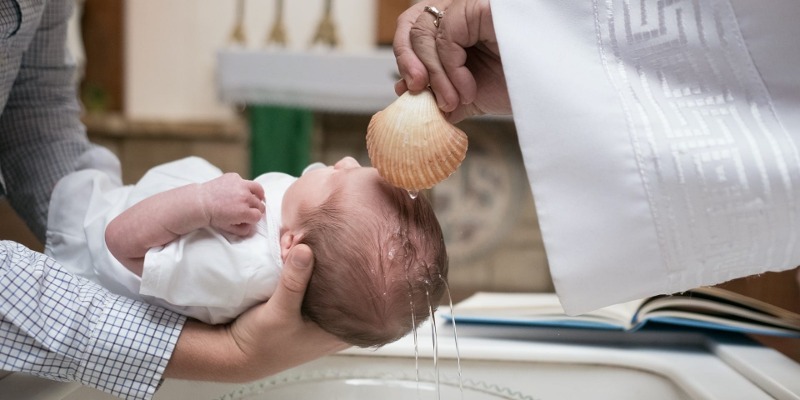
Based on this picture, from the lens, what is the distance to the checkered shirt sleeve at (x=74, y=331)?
0.76m

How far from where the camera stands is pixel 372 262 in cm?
80

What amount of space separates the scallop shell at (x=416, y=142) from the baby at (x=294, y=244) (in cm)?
8

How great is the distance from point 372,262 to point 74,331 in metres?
0.29

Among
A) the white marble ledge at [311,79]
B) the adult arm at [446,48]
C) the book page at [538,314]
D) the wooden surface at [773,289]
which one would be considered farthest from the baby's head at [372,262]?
the white marble ledge at [311,79]

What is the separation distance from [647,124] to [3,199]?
889 mm

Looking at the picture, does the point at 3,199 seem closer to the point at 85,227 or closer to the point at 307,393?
the point at 85,227

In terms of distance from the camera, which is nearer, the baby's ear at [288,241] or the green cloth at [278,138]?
the baby's ear at [288,241]

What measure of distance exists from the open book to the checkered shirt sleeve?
0.37m

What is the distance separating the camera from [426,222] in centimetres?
83

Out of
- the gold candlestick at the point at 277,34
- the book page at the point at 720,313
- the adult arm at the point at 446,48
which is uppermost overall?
the gold candlestick at the point at 277,34

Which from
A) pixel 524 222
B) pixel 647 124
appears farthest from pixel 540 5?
pixel 524 222

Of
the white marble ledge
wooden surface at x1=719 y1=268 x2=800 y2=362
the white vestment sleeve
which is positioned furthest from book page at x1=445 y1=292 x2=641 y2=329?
the white marble ledge

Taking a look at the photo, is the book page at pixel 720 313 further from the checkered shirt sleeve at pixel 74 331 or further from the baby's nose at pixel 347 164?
the checkered shirt sleeve at pixel 74 331

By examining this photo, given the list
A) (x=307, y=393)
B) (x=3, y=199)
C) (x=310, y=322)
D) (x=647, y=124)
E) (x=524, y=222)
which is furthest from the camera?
(x=524, y=222)
